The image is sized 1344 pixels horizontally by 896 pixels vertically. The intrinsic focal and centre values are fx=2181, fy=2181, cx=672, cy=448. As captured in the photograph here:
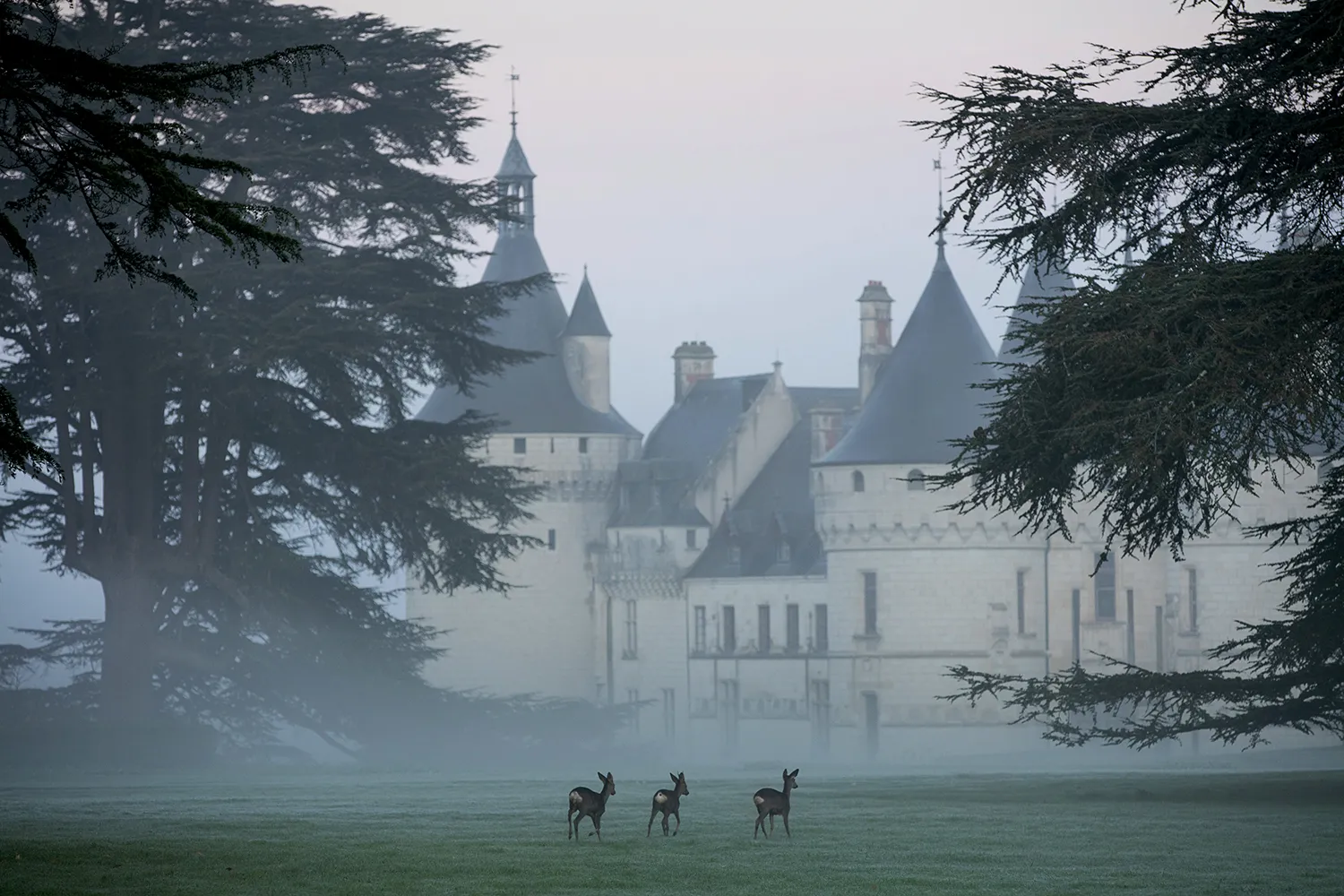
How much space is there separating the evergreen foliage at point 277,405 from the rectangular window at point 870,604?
22.0 metres

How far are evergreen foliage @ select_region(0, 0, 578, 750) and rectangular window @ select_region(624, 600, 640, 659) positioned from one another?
96.5 ft

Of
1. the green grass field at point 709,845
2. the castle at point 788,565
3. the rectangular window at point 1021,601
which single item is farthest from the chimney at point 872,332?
the green grass field at point 709,845

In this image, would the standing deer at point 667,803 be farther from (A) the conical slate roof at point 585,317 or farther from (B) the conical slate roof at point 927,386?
(A) the conical slate roof at point 585,317

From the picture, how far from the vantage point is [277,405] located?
28.9m

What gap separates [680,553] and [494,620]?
5.61 metres

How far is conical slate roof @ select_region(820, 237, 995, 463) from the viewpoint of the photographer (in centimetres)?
5006

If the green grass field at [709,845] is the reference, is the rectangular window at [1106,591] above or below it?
above

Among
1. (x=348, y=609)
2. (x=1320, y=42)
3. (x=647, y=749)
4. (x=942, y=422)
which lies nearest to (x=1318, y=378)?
(x=1320, y=42)

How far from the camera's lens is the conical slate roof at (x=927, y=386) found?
50062mm

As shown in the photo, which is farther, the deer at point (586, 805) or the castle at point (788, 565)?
the castle at point (788, 565)

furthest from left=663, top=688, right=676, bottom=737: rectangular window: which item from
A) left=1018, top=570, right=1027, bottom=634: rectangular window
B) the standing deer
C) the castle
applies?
the standing deer

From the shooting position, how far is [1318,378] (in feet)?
49.9

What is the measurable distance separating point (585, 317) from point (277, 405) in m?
34.2

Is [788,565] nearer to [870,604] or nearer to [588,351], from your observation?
[870,604]
